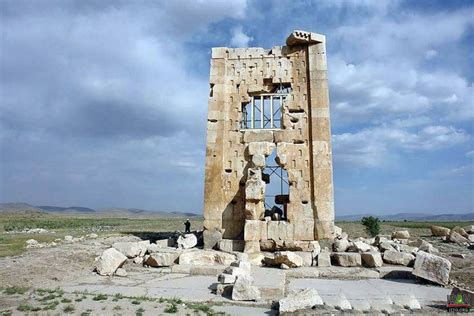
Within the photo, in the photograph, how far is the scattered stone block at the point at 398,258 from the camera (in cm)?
1155

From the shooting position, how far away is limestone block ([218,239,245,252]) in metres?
13.5

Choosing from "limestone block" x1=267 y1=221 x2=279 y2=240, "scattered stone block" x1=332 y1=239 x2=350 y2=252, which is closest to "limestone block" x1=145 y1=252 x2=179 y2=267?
"limestone block" x1=267 y1=221 x2=279 y2=240

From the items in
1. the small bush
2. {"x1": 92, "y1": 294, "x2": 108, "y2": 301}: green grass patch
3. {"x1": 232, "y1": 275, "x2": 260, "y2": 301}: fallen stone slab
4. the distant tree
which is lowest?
Answer: the small bush

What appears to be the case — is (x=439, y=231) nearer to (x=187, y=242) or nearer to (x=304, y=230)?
(x=304, y=230)

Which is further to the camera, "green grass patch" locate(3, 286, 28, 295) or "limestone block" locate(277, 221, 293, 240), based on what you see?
"limestone block" locate(277, 221, 293, 240)

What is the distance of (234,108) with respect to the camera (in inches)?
598

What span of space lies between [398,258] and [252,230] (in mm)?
4691

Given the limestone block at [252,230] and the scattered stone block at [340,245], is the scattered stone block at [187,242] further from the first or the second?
the scattered stone block at [340,245]

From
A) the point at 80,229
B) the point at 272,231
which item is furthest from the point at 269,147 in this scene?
the point at 80,229

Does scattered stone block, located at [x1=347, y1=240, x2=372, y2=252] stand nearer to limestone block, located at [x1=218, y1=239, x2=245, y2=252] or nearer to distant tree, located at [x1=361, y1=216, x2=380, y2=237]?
limestone block, located at [x1=218, y1=239, x2=245, y2=252]

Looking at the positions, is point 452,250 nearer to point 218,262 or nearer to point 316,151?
point 316,151

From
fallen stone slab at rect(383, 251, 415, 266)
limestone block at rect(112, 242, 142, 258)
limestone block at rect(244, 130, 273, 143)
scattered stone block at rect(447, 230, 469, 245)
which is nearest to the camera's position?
fallen stone slab at rect(383, 251, 415, 266)

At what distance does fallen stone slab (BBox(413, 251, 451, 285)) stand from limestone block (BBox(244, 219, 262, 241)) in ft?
17.3

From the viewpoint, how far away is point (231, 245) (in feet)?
44.5
